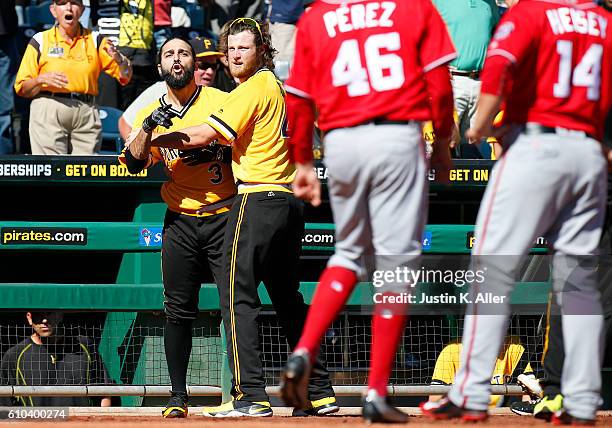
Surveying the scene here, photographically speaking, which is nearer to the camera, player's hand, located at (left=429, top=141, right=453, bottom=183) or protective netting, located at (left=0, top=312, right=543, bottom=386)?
player's hand, located at (left=429, top=141, right=453, bottom=183)

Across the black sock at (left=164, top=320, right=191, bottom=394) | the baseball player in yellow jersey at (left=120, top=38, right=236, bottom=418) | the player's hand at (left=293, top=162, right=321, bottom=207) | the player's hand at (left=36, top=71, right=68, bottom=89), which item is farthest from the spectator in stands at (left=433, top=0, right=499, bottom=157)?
the player's hand at (left=293, top=162, right=321, bottom=207)

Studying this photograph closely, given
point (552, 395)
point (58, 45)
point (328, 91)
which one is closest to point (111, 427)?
point (328, 91)

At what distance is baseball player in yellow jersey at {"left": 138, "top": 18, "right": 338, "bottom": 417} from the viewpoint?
19.1 feet

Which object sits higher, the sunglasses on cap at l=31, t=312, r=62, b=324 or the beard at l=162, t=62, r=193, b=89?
the beard at l=162, t=62, r=193, b=89

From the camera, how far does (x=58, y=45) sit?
8.59m

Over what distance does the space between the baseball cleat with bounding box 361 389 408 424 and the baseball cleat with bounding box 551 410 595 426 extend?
26.2 inches

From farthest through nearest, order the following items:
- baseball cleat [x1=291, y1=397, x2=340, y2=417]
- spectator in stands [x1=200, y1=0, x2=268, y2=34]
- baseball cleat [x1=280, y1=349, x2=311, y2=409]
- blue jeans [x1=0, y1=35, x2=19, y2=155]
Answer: spectator in stands [x1=200, y1=0, x2=268, y2=34], blue jeans [x1=0, y1=35, x2=19, y2=155], baseball cleat [x1=291, y1=397, x2=340, y2=417], baseball cleat [x1=280, y1=349, x2=311, y2=409]

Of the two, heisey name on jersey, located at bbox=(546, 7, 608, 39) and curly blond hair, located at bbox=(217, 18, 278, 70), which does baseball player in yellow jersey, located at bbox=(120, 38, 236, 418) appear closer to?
curly blond hair, located at bbox=(217, 18, 278, 70)

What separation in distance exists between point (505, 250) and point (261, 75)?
2.09 meters

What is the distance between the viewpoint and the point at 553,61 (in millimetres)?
4426

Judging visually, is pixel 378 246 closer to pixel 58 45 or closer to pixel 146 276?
pixel 146 276

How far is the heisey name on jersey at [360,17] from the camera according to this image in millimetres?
4449

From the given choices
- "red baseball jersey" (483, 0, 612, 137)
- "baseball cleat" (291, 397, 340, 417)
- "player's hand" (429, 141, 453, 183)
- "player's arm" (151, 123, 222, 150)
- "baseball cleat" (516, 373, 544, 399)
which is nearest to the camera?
"red baseball jersey" (483, 0, 612, 137)

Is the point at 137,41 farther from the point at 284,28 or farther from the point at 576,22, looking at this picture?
the point at 576,22
